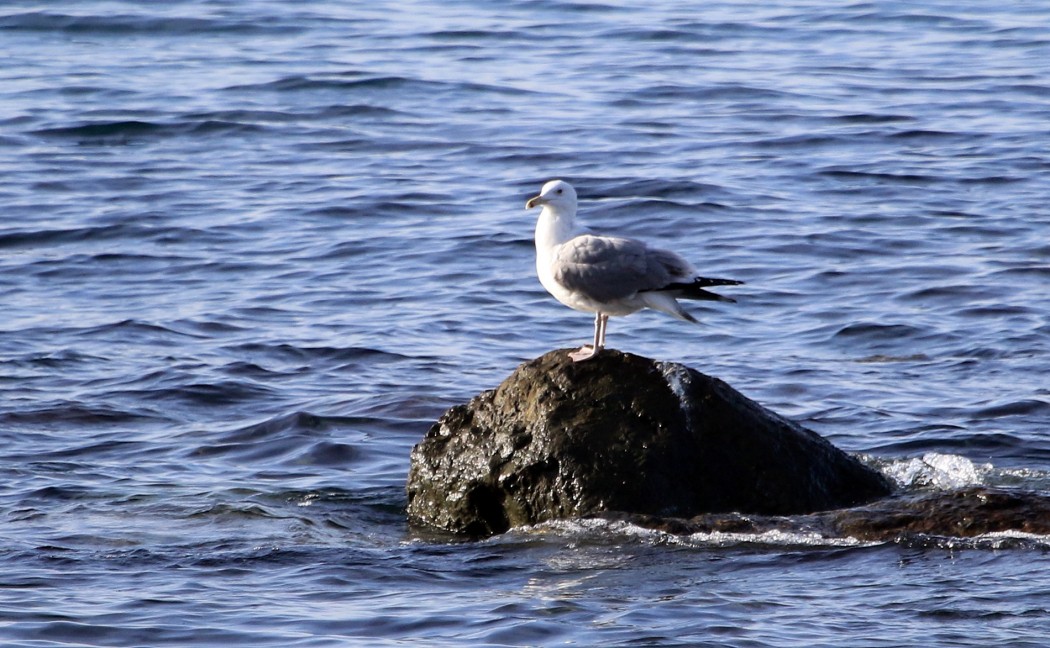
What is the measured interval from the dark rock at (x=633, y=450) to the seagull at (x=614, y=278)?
204 millimetres

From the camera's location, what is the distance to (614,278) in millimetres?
7191

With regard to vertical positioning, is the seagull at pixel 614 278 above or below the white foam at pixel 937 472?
above

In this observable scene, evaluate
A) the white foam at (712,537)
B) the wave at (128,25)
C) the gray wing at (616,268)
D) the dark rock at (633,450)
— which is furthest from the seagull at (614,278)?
the wave at (128,25)

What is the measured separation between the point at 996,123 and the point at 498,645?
1368cm

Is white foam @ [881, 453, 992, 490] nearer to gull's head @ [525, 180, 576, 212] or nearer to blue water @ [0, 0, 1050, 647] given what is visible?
blue water @ [0, 0, 1050, 647]

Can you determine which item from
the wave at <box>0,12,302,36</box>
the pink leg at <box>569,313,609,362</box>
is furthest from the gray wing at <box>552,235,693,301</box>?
the wave at <box>0,12,302,36</box>

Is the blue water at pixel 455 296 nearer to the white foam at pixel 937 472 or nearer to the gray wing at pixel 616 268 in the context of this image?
the white foam at pixel 937 472

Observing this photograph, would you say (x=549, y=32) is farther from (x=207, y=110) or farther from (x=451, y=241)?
(x=451, y=241)

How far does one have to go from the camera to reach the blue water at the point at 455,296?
6.57 m

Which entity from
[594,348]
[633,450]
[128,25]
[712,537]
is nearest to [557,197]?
[594,348]

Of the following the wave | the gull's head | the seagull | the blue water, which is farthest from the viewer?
the wave

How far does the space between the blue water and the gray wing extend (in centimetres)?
103

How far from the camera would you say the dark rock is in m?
7.29

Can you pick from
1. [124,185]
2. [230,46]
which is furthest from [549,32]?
[124,185]
